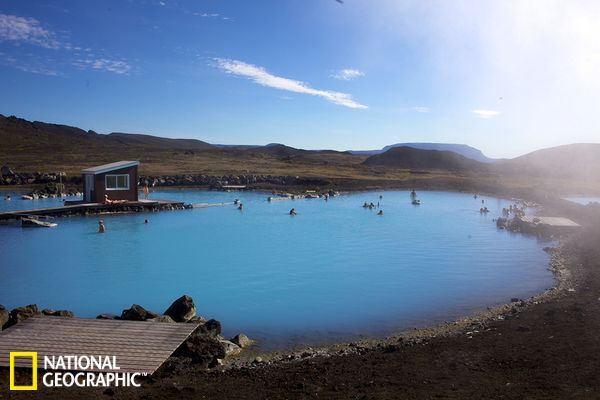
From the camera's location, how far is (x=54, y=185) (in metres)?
39.6

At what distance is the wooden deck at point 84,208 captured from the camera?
25984 mm

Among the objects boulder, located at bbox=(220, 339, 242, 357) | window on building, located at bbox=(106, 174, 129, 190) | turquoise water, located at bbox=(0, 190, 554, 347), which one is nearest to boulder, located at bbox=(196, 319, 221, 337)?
boulder, located at bbox=(220, 339, 242, 357)

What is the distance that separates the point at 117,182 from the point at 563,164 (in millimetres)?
62060

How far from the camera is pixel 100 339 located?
8359 mm

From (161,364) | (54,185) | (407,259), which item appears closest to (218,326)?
(161,364)

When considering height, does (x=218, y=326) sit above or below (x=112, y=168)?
below

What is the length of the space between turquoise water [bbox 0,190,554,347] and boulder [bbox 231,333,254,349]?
398 millimetres

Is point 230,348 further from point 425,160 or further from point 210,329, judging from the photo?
point 425,160

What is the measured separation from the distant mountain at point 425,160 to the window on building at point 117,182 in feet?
200

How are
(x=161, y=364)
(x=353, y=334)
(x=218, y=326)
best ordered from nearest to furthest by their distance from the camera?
(x=161, y=364), (x=218, y=326), (x=353, y=334)

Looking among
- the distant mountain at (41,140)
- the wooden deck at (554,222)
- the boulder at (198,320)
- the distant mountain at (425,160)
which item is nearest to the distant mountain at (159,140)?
the distant mountain at (41,140)

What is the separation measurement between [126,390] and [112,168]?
25455 mm

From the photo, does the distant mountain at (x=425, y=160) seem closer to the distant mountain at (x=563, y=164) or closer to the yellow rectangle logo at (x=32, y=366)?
the distant mountain at (x=563, y=164)

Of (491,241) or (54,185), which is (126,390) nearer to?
(491,241)
